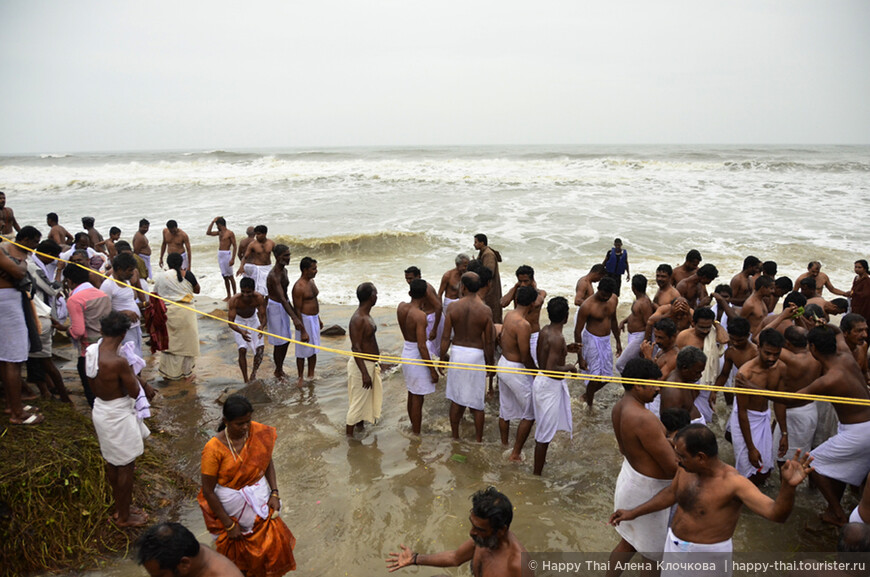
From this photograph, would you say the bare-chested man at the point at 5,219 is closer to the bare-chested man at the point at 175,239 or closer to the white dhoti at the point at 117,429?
the bare-chested man at the point at 175,239

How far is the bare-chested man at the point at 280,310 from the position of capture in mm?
7312

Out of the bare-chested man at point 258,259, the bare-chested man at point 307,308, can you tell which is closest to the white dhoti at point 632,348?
the bare-chested man at point 307,308

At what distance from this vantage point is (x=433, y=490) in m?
5.00

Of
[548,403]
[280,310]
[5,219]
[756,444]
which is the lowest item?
[756,444]

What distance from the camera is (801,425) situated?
16.0ft

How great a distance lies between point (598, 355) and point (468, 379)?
194cm

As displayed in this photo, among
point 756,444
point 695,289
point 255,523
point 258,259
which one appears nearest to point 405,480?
point 255,523

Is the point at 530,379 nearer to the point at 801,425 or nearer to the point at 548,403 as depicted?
the point at 548,403

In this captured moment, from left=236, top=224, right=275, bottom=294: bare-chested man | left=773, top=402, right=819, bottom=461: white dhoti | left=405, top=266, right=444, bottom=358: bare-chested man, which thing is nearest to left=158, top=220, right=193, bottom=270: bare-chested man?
left=236, top=224, right=275, bottom=294: bare-chested man

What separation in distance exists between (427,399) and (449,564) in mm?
3924

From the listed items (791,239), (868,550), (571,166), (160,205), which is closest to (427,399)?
(868,550)

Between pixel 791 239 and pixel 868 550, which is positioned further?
pixel 791 239

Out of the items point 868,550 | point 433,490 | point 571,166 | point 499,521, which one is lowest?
point 433,490

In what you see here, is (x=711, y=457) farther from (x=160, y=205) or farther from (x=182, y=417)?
(x=160, y=205)
